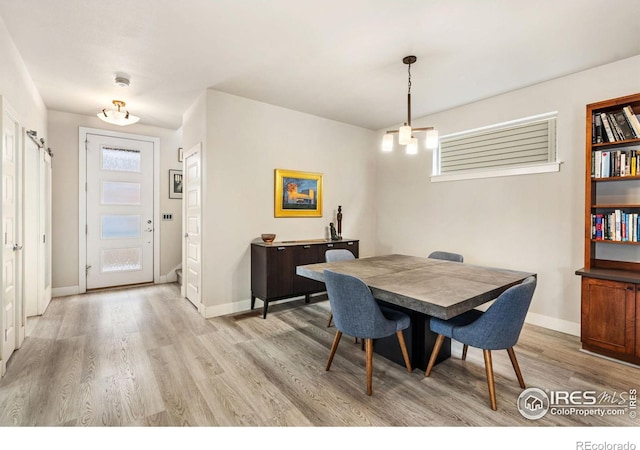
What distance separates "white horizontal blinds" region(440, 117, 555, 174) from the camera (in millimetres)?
3421

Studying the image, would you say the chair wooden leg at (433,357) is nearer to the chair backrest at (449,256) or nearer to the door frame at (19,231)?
the chair backrest at (449,256)

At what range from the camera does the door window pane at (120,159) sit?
479 cm

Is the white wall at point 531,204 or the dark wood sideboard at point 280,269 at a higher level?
the white wall at point 531,204

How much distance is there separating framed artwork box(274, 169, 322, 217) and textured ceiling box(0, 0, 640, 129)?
1.06 metres

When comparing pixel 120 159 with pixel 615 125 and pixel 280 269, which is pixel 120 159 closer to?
pixel 280 269

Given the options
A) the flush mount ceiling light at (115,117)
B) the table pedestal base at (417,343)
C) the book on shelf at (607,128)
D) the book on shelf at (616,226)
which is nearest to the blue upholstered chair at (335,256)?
the table pedestal base at (417,343)

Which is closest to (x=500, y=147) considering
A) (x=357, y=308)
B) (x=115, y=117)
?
(x=357, y=308)

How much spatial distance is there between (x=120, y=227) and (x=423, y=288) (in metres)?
4.87

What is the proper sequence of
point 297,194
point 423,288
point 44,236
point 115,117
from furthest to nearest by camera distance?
1. point 297,194
2. point 44,236
3. point 115,117
4. point 423,288

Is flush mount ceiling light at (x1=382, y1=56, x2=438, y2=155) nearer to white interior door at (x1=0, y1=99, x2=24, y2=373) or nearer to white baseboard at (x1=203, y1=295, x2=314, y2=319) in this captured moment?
white baseboard at (x1=203, y1=295, x2=314, y2=319)

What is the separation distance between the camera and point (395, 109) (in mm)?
4258

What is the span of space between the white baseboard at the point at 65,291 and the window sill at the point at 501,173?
551 centimetres

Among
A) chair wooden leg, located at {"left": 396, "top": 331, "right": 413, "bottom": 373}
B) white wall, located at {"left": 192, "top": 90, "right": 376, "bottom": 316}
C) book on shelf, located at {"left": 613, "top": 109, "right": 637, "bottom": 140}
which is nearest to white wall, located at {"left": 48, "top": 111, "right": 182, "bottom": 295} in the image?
white wall, located at {"left": 192, "top": 90, "right": 376, "bottom": 316}

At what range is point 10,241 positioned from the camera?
2572mm
